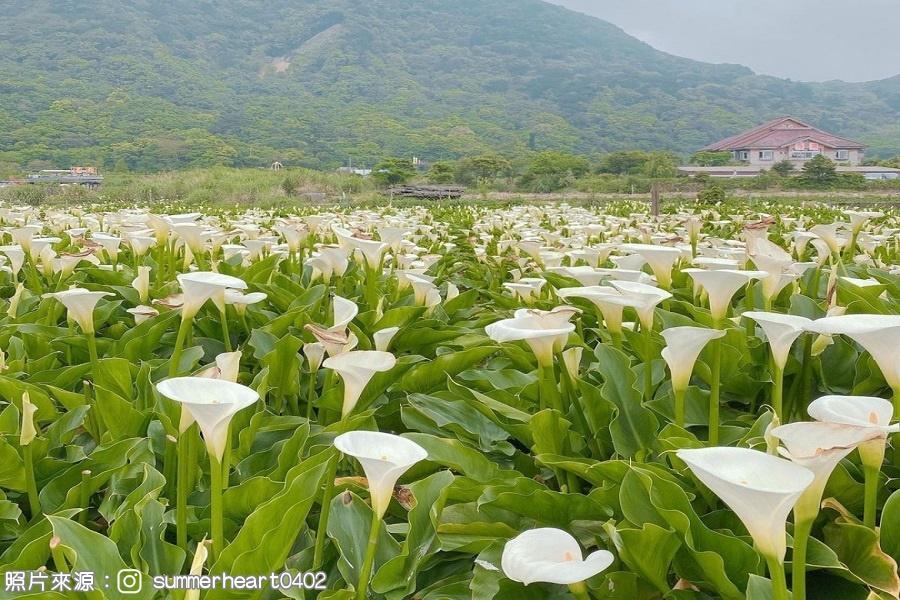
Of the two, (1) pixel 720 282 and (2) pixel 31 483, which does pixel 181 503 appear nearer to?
(2) pixel 31 483

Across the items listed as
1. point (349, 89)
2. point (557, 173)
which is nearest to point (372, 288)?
point (557, 173)

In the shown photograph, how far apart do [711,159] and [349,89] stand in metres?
50.7

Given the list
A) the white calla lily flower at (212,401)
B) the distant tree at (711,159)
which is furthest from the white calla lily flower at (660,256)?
the distant tree at (711,159)

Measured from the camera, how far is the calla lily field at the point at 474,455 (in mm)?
873

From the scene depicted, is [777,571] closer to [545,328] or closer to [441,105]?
[545,328]

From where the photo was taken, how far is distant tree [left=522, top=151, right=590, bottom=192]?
2864 centimetres

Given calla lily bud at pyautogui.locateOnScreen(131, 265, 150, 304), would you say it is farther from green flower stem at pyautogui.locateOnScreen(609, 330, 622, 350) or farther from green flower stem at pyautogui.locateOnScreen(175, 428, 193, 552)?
green flower stem at pyautogui.locateOnScreen(609, 330, 622, 350)

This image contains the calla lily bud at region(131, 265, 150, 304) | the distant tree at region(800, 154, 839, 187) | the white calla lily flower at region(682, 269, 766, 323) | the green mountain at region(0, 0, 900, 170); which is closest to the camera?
the white calla lily flower at region(682, 269, 766, 323)

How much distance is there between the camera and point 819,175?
31359 millimetres

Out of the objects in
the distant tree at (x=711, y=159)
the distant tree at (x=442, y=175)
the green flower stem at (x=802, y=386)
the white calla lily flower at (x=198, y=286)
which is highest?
the distant tree at (x=711, y=159)

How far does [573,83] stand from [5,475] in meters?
117

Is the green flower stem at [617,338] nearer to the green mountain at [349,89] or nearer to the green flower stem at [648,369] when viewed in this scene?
the green flower stem at [648,369]

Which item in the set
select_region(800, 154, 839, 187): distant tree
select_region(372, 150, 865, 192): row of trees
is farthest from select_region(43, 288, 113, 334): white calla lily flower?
select_region(800, 154, 839, 187): distant tree

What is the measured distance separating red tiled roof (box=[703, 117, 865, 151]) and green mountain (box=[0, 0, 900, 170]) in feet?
40.9
